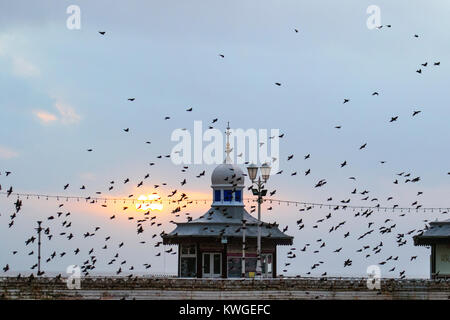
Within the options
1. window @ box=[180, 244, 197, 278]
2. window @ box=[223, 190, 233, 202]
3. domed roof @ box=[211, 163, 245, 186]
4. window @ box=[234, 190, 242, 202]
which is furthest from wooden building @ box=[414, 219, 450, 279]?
window @ box=[180, 244, 197, 278]

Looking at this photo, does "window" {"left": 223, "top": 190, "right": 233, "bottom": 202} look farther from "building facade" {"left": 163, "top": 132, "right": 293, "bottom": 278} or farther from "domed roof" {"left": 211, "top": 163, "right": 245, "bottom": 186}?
"domed roof" {"left": 211, "top": 163, "right": 245, "bottom": 186}

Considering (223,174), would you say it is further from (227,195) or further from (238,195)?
(238,195)

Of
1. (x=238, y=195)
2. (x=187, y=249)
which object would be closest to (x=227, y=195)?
(x=238, y=195)

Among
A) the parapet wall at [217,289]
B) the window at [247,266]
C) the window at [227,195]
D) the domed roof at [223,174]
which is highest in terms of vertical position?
the domed roof at [223,174]

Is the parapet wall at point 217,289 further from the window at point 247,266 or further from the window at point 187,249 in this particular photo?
the window at point 187,249

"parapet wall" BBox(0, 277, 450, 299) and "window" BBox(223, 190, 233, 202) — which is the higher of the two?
"window" BBox(223, 190, 233, 202)

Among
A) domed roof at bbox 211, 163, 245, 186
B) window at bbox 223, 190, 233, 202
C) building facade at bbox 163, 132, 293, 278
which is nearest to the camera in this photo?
building facade at bbox 163, 132, 293, 278

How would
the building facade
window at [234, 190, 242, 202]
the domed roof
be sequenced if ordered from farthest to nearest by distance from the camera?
1. window at [234, 190, 242, 202]
2. the domed roof
3. the building facade

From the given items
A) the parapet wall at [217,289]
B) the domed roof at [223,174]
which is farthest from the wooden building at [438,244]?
the parapet wall at [217,289]

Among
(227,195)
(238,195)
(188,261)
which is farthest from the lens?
(238,195)

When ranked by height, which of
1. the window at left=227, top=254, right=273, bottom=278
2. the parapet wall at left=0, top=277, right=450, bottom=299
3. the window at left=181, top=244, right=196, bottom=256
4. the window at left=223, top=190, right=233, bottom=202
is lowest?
the parapet wall at left=0, top=277, right=450, bottom=299

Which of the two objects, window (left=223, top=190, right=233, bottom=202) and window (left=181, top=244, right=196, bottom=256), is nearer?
window (left=181, top=244, right=196, bottom=256)

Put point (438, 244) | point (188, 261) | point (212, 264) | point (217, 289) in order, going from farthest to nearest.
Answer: point (438, 244)
point (188, 261)
point (212, 264)
point (217, 289)
